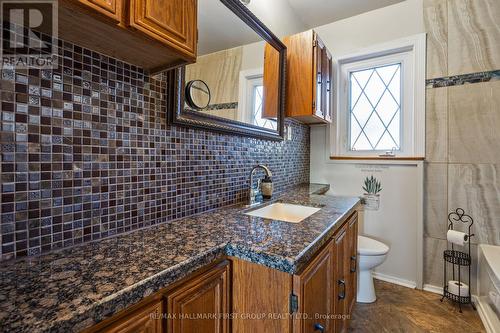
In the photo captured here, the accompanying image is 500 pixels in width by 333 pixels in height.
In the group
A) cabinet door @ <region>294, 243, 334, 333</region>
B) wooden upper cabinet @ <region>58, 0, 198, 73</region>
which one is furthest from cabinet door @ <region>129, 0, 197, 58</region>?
cabinet door @ <region>294, 243, 334, 333</region>

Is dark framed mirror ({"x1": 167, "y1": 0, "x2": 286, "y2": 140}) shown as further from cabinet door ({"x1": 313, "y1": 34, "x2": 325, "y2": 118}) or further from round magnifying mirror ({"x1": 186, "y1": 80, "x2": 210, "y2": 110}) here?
cabinet door ({"x1": 313, "y1": 34, "x2": 325, "y2": 118})

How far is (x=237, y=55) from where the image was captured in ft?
4.98

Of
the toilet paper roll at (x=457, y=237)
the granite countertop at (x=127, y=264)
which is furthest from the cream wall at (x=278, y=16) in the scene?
the toilet paper roll at (x=457, y=237)

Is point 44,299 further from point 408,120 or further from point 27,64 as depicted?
point 408,120

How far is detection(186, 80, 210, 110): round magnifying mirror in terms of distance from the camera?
117 centimetres

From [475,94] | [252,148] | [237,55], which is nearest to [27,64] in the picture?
[237,55]

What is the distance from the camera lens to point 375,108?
2.34 metres

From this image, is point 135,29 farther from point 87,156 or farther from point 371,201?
point 371,201

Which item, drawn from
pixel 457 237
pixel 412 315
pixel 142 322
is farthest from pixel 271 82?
pixel 412 315

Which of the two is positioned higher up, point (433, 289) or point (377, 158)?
point (377, 158)

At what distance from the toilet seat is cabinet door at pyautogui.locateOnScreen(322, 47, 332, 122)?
113 cm

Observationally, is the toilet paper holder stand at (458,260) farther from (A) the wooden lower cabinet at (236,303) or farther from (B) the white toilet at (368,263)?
(A) the wooden lower cabinet at (236,303)

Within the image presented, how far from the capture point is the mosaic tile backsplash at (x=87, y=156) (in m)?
0.66

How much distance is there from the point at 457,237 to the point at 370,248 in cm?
62
